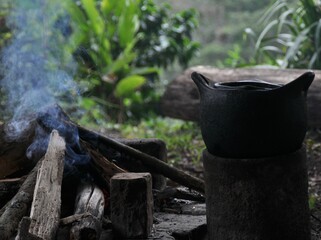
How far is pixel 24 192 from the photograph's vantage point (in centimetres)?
286

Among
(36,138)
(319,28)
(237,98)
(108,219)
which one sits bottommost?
(108,219)

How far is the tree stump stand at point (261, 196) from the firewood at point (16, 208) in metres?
0.99

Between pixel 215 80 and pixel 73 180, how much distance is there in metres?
3.44

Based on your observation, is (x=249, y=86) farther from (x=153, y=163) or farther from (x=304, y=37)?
(x=304, y=37)

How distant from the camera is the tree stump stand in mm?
2604

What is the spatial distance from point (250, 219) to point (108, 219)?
826mm

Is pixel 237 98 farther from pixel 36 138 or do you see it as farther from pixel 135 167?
pixel 36 138

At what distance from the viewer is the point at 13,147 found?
10.8 feet

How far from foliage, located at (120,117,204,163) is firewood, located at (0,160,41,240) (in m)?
2.93

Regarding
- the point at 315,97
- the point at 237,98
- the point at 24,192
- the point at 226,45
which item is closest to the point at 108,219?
the point at 24,192

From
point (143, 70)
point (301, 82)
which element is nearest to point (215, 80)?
point (143, 70)

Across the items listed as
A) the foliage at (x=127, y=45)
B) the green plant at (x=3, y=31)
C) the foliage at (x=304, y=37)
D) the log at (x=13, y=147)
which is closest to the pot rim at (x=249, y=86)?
the log at (x=13, y=147)

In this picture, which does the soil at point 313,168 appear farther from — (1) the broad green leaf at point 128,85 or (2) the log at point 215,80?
(1) the broad green leaf at point 128,85

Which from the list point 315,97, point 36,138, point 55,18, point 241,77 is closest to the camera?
point 36,138
